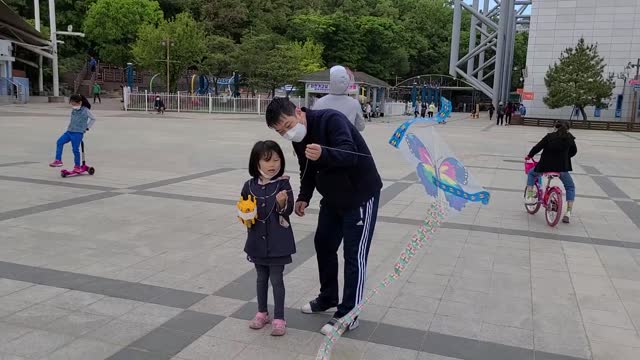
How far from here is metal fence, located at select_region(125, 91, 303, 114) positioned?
3438cm

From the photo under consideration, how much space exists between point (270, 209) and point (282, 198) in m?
0.12

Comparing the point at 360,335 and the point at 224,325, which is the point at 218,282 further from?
the point at 360,335

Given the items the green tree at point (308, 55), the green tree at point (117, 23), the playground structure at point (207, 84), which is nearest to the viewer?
the playground structure at point (207, 84)

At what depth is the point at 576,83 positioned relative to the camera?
33250 mm

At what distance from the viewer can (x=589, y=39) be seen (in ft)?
120

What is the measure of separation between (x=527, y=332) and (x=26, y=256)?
4504 mm

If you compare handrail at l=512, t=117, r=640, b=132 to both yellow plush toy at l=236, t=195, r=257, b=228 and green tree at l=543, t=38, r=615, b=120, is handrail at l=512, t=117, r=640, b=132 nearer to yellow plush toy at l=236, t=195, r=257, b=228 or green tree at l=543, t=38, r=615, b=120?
green tree at l=543, t=38, r=615, b=120

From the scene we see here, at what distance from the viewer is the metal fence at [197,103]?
34.4 m

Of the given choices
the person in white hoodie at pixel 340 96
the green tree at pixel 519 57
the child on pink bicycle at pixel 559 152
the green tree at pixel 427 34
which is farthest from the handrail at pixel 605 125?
the green tree at pixel 427 34

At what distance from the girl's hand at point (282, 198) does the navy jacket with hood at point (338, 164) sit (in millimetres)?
256

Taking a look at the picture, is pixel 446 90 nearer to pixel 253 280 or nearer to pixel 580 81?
pixel 580 81

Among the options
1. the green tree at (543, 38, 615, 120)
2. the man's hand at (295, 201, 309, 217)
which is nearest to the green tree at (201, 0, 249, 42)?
the green tree at (543, 38, 615, 120)

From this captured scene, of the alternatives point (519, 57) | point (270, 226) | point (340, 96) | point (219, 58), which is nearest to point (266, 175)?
point (270, 226)

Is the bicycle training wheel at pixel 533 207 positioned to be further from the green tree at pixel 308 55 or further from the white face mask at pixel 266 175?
the green tree at pixel 308 55
